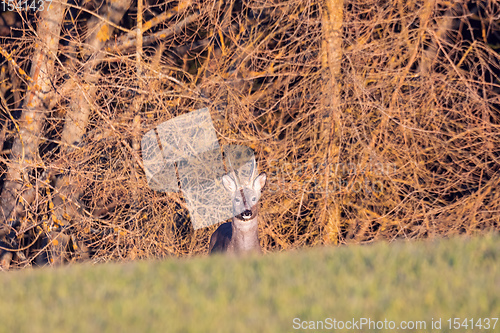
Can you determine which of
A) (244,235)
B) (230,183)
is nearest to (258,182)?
(230,183)

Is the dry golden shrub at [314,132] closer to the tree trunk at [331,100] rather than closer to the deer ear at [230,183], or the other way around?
the tree trunk at [331,100]

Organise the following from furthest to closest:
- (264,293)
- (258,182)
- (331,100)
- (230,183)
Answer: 1. (331,100)
2. (258,182)
3. (230,183)
4. (264,293)

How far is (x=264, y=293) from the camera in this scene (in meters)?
4.16

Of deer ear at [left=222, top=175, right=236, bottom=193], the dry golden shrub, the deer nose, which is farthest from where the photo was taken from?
the dry golden shrub

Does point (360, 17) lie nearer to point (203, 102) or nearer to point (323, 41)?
point (323, 41)

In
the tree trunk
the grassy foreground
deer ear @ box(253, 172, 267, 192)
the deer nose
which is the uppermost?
the tree trunk

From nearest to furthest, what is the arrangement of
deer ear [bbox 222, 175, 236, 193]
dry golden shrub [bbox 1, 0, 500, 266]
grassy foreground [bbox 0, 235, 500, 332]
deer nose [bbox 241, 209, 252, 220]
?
grassy foreground [bbox 0, 235, 500, 332] < deer nose [bbox 241, 209, 252, 220] < deer ear [bbox 222, 175, 236, 193] < dry golden shrub [bbox 1, 0, 500, 266]

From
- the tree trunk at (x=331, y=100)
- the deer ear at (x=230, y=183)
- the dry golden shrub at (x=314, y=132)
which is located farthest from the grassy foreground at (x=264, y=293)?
the dry golden shrub at (x=314, y=132)

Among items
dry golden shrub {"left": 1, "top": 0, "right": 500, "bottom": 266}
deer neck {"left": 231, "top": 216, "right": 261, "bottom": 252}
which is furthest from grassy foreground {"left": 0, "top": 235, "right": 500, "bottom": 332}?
dry golden shrub {"left": 1, "top": 0, "right": 500, "bottom": 266}

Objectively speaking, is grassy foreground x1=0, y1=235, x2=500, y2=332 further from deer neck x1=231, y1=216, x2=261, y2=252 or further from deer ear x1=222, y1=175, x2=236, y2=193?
deer ear x1=222, y1=175, x2=236, y2=193

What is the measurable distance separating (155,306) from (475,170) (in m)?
6.49

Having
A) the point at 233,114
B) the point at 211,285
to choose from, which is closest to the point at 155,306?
the point at 211,285

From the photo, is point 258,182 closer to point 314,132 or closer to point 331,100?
point 314,132

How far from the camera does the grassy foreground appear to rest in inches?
147
